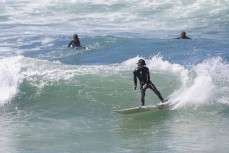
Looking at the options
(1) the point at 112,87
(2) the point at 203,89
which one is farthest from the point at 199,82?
(1) the point at 112,87

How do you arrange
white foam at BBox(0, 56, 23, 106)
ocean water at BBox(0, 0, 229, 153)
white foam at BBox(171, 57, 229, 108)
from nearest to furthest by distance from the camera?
ocean water at BBox(0, 0, 229, 153) → white foam at BBox(171, 57, 229, 108) → white foam at BBox(0, 56, 23, 106)

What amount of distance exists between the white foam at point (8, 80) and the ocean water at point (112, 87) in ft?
0.10

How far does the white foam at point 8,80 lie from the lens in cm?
1712

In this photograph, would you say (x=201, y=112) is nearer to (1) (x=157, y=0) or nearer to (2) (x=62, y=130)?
(2) (x=62, y=130)

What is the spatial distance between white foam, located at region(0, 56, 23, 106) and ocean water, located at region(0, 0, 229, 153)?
3 cm

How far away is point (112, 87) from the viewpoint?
17453mm

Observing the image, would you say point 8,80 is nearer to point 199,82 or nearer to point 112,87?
point 112,87

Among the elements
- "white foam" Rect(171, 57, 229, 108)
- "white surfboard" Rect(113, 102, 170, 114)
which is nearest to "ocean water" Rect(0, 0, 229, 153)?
"white foam" Rect(171, 57, 229, 108)

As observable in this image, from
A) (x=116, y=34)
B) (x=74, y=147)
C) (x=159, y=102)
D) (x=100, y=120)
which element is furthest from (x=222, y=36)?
(x=74, y=147)

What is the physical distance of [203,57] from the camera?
870 inches

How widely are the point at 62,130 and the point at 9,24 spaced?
66.9ft

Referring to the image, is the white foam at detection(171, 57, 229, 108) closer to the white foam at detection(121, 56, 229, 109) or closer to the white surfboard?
the white foam at detection(121, 56, 229, 109)

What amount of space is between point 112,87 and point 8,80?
3.23 meters

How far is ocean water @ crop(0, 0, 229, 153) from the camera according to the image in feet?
41.7
